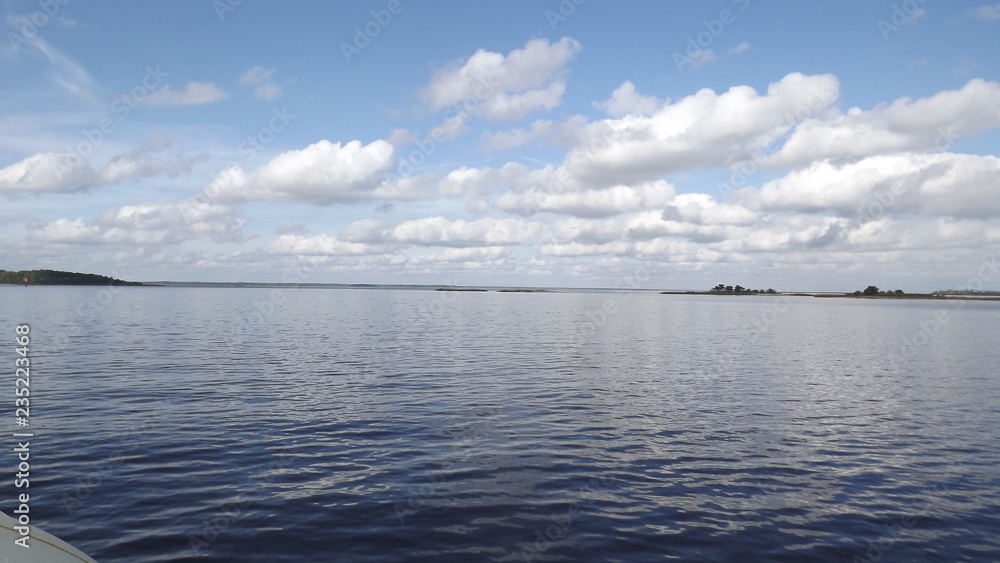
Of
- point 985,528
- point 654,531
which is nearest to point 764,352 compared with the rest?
point 985,528

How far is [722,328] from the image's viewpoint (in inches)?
3984

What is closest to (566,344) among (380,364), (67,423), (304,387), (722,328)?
(380,364)

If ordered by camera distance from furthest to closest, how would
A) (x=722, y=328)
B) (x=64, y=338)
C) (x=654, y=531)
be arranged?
(x=722, y=328)
(x=64, y=338)
(x=654, y=531)

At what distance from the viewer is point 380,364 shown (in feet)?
165

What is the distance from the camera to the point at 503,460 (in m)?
23.9

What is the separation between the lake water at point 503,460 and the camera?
1667 cm

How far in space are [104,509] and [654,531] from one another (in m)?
16.9

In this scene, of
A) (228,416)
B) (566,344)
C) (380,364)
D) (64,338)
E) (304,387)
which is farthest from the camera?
(566,344)

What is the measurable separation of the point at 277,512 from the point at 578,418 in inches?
695

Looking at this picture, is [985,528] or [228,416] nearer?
[985,528]

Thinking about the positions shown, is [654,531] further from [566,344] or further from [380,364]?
[566,344]

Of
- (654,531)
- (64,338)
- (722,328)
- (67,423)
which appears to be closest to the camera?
(654,531)

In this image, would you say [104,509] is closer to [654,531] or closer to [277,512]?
[277,512]

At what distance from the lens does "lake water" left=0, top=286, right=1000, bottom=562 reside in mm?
16672
